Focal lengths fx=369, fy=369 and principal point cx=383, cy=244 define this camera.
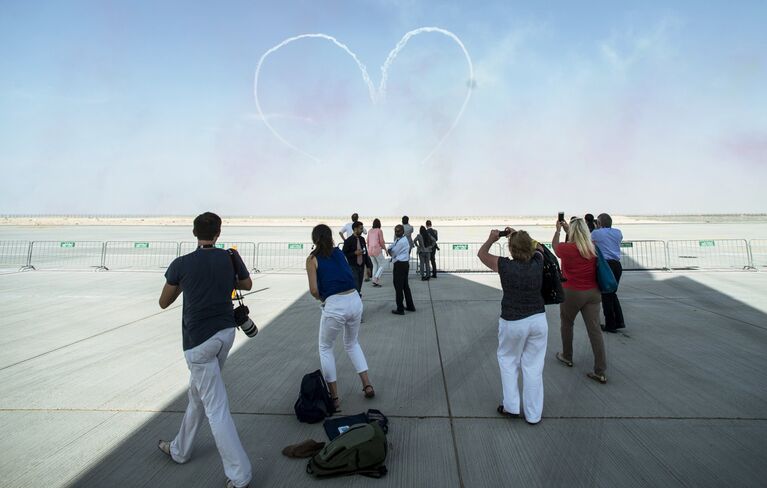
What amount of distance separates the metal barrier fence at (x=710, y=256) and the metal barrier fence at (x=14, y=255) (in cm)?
2485

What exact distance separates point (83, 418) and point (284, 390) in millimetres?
1939

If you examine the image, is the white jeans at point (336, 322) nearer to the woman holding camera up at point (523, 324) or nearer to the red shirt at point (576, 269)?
the woman holding camera up at point (523, 324)

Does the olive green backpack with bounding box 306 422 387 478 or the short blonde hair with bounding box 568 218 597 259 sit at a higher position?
the short blonde hair with bounding box 568 218 597 259

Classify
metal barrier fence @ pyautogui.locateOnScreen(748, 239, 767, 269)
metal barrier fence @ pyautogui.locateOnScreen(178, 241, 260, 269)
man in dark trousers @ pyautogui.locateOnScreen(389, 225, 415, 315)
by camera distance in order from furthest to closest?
metal barrier fence @ pyautogui.locateOnScreen(178, 241, 260, 269), metal barrier fence @ pyautogui.locateOnScreen(748, 239, 767, 269), man in dark trousers @ pyautogui.locateOnScreen(389, 225, 415, 315)

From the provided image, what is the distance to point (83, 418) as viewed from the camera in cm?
368

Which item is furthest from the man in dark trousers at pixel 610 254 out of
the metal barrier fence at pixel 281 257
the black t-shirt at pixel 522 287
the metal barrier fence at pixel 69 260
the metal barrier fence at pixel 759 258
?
the metal barrier fence at pixel 69 260

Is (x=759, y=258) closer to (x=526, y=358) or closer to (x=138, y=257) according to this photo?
(x=526, y=358)

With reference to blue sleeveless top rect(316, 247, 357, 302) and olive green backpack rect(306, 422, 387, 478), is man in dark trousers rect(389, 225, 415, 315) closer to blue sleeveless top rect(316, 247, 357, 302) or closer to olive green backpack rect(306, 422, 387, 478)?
blue sleeveless top rect(316, 247, 357, 302)

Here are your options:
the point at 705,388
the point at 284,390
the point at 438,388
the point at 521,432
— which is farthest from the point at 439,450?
the point at 705,388

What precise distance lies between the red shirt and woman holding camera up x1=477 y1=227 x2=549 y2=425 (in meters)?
1.02

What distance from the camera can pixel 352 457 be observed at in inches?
111

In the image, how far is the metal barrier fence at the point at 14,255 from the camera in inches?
587

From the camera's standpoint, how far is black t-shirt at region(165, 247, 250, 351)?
8.54 feet

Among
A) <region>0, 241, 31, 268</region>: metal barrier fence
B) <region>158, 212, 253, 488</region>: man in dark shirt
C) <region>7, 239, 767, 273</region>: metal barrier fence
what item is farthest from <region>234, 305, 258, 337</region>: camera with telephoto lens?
<region>0, 241, 31, 268</region>: metal barrier fence
